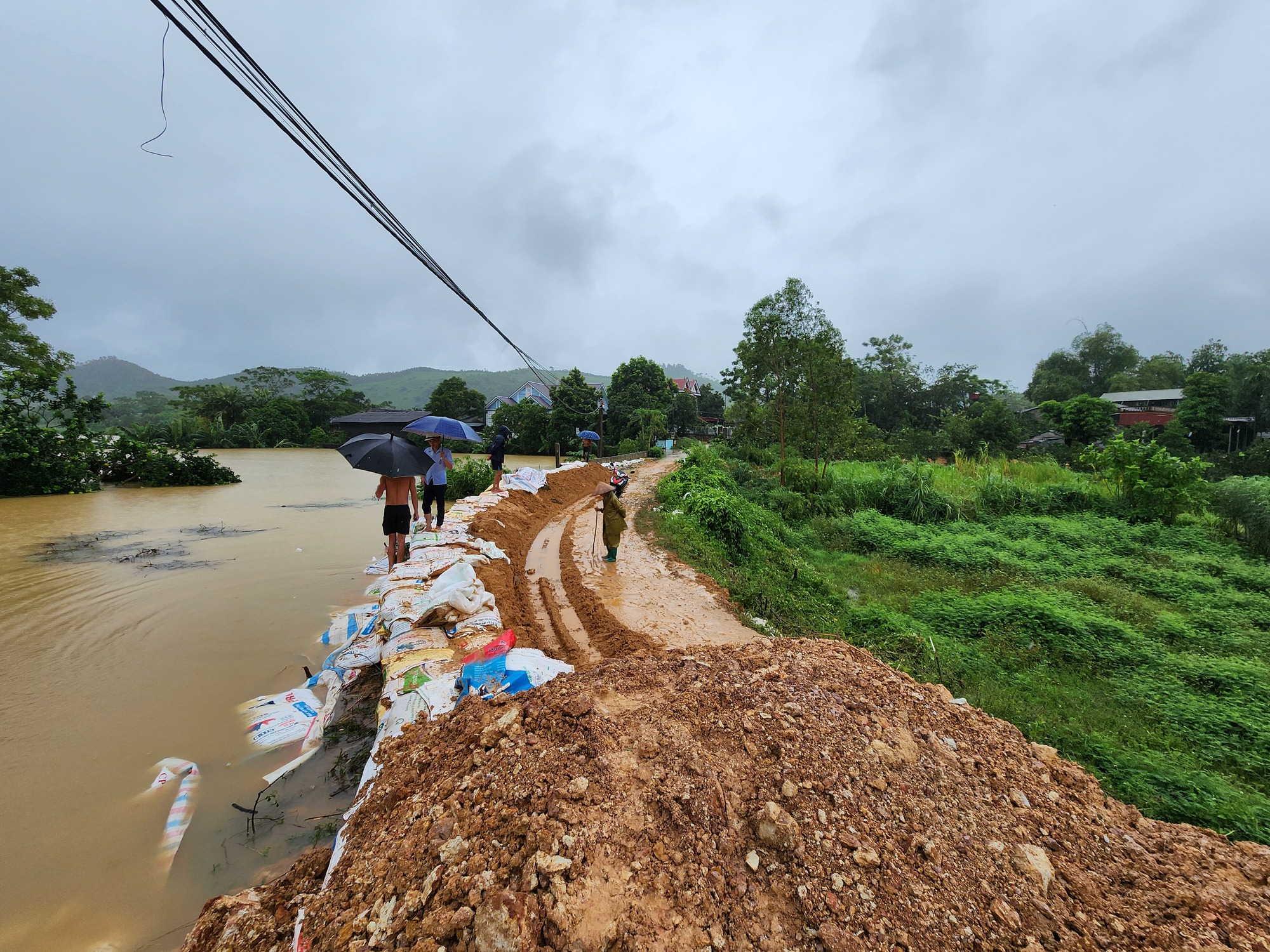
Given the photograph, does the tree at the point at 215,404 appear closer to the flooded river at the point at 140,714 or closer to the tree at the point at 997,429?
the flooded river at the point at 140,714

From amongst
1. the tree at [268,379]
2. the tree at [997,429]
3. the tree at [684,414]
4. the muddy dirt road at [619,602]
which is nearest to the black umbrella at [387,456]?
the muddy dirt road at [619,602]

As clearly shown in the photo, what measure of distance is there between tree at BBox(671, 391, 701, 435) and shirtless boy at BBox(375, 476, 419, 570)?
2780 cm

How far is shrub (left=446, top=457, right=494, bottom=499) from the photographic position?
41.8 feet

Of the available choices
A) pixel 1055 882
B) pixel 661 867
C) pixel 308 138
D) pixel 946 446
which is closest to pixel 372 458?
pixel 308 138

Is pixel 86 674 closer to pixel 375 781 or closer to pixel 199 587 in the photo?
pixel 199 587

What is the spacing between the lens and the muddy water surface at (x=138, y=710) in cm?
238

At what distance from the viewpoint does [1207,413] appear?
71.4ft

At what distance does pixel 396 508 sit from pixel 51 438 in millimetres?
15656

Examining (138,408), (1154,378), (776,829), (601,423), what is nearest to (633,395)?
(601,423)

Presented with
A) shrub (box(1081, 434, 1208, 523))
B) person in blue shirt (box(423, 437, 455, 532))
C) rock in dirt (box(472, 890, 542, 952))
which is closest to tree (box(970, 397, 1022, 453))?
shrub (box(1081, 434, 1208, 523))

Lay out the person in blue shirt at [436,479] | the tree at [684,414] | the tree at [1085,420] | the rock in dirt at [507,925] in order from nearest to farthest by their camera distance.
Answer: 1. the rock in dirt at [507,925]
2. the person in blue shirt at [436,479]
3. the tree at [1085,420]
4. the tree at [684,414]

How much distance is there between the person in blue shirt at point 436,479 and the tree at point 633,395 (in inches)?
903

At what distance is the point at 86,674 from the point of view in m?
4.29

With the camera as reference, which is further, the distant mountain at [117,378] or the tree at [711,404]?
the distant mountain at [117,378]
